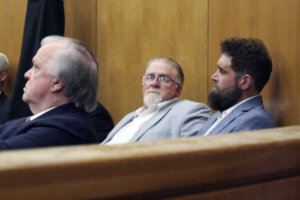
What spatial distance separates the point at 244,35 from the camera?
10.1ft

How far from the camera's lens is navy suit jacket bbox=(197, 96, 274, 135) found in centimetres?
249

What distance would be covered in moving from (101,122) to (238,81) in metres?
1.30

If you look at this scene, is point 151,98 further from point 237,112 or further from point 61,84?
point 61,84

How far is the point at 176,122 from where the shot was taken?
302 centimetres

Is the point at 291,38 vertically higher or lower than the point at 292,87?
higher

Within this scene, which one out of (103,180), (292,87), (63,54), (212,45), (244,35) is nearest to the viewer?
(103,180)

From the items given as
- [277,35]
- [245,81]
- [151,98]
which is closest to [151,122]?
[151,98]

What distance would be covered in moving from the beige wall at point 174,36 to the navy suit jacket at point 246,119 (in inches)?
7.8

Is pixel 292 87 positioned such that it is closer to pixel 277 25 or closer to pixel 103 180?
pixel 277 25

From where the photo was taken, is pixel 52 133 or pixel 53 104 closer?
pixel 52 133

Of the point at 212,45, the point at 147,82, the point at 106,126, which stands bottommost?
the point at 106,126

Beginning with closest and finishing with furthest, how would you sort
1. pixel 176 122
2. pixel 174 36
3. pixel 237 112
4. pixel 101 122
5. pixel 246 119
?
pixel 246 119, pixel 237 112, pixel 176 122, pixel 174 36, pixel 101 122

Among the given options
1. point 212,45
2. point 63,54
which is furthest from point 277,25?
point 63,54

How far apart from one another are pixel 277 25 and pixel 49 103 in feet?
4.54
